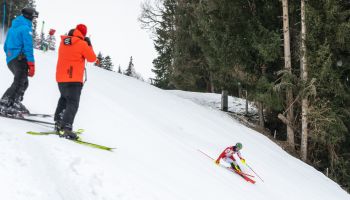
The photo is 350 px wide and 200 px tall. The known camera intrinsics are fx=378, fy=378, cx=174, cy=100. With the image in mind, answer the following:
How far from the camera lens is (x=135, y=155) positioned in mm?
7195

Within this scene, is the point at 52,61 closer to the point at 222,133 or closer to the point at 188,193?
the point at 222,133

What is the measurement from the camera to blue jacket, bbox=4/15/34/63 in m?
7.07

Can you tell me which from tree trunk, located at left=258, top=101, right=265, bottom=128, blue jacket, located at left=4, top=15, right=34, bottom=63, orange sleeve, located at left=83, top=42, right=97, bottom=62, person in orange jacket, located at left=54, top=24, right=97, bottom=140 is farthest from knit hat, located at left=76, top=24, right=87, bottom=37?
tree trunk, located at left=258, top=101, right=265, bottom=128

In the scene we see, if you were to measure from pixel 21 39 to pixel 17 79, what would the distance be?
2.54ft

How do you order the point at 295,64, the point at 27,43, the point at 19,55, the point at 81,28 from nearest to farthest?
the point at 81,28
the point at 27,43
the point at 19,55
the point at 295,64

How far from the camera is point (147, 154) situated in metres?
7.56

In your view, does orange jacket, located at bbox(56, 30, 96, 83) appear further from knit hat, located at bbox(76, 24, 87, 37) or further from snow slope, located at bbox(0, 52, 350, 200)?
snow slope, located at bbox(0, 52, 350, 200)

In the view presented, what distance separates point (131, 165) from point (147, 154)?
1.18 m

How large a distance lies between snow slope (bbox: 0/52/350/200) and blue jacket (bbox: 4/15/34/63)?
1319 millimetres

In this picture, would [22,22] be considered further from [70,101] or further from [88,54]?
[70,101]

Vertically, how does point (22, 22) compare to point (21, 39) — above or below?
above

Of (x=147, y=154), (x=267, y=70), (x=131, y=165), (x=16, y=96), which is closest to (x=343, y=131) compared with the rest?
(x=267, y=70)

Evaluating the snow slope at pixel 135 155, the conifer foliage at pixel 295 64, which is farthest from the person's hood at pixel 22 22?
the conifer foliage at pixel 295 64

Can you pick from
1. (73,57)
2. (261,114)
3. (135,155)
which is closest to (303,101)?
(261,114)
